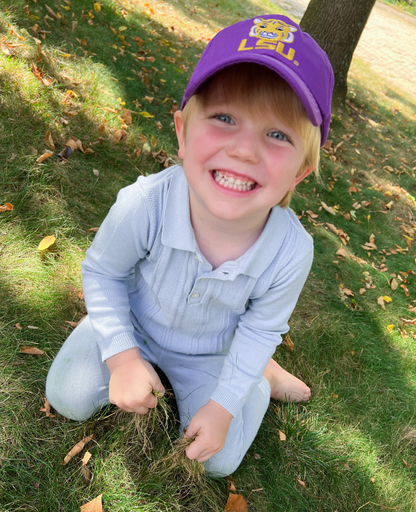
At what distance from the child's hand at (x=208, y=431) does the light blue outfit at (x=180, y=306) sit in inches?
1.6

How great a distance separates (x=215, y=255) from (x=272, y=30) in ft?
2.71

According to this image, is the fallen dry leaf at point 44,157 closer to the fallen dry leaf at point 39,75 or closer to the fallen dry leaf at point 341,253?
the fallen dry leaf at point 39,75

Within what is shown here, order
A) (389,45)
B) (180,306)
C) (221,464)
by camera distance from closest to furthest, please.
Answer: (180,306) → (221,464) → (389,45)

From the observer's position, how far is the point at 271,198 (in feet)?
4.74

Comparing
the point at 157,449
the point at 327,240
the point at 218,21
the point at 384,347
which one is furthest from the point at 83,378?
the point at 218,21

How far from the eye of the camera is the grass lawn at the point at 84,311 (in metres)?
1.80

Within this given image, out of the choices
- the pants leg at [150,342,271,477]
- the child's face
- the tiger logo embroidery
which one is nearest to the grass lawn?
the pants leg at [150,342,271,477]

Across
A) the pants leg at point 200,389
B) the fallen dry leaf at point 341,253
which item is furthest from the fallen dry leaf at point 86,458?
the fallen dry leaf at point 341,253

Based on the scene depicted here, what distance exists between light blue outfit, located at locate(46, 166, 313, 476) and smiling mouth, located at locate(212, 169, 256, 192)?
0.24m

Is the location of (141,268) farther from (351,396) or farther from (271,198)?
(351,396)

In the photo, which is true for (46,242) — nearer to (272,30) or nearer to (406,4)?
(272,30)

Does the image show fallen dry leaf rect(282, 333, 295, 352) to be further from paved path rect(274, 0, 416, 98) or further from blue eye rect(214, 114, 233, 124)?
paved path rect(274, 0, 416, 98)

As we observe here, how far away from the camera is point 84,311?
233 cm

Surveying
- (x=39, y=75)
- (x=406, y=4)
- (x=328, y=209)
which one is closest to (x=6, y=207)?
(x=39, y=75)
